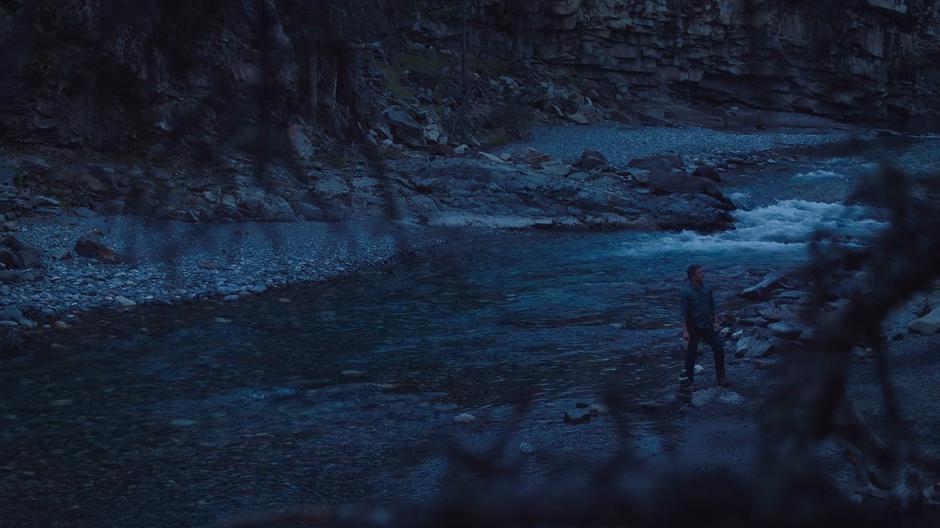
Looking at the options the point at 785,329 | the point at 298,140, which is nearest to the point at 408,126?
the point at 785,329

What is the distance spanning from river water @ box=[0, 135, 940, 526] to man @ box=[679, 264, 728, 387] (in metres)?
0.39

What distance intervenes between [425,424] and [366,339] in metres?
3.02

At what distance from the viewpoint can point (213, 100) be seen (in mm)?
2186

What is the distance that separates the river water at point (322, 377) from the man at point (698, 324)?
39cm

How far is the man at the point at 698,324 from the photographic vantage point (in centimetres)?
866

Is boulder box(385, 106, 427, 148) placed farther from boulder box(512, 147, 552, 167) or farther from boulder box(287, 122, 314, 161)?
boulder box(287, 122, 314, 161)

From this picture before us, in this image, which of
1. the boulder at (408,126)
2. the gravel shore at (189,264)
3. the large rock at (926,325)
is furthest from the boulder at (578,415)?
the boulder at (408,126)

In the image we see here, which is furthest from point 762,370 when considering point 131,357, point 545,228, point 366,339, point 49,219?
point 49,219

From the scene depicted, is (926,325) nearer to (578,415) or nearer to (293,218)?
(578,415)

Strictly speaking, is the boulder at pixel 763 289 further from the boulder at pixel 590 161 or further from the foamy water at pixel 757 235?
the boulder at pixel 590 161

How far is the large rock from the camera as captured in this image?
30.5 ft

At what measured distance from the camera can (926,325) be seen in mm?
9297

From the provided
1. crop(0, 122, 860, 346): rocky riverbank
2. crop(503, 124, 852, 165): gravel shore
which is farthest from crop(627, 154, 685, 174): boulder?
crop(503, 124, 852, 165): gravel shore

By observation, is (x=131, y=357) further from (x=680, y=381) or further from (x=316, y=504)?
(x=680, y=381)
